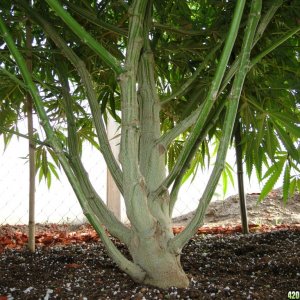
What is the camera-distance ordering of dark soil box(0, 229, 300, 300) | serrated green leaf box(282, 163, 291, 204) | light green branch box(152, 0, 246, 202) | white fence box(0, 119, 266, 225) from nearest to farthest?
light green branch box(152, 0, 246, 202), dark soil box(0, 229, 300, 300), serrated green leaf box(282, 163, 291, 204), white fence box(0, 119, 266, 225)

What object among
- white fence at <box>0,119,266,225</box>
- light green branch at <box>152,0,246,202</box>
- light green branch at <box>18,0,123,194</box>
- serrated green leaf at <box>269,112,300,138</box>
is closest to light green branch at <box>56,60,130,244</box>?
light green branch at <box>18,0,123,194</box>

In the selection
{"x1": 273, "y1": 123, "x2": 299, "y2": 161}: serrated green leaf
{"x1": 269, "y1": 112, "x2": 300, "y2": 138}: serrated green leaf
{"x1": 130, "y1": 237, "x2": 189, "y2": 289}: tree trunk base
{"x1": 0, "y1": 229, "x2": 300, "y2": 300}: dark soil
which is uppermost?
{"x1": 269, "y1": 112, "x2": 300, "y2": 138}: serrated green leaf

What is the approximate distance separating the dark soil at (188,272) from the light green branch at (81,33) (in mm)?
352

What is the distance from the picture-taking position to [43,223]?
2338 millimetres

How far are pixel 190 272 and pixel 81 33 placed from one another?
491 millimetres

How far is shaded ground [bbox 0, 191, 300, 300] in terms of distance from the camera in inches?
28.8

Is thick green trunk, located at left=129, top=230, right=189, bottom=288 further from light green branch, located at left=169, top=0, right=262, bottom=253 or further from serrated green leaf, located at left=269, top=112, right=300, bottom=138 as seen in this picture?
serrated green leaf, located at left=269, top=112, right=300, bottom=138

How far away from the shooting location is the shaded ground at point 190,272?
73 cm

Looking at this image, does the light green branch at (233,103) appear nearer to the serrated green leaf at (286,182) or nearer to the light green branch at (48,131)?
the light green branch at (48,131)

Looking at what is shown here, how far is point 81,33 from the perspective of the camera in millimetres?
643

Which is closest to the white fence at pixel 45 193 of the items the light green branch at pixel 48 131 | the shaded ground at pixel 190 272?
the shaded ground at pixel 190 272

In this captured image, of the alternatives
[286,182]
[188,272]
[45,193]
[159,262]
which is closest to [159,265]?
[159,262]

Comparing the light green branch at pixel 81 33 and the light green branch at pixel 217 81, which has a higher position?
the light green branch at pixel 81 33

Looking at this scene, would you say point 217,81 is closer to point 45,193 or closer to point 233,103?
point 233,103
